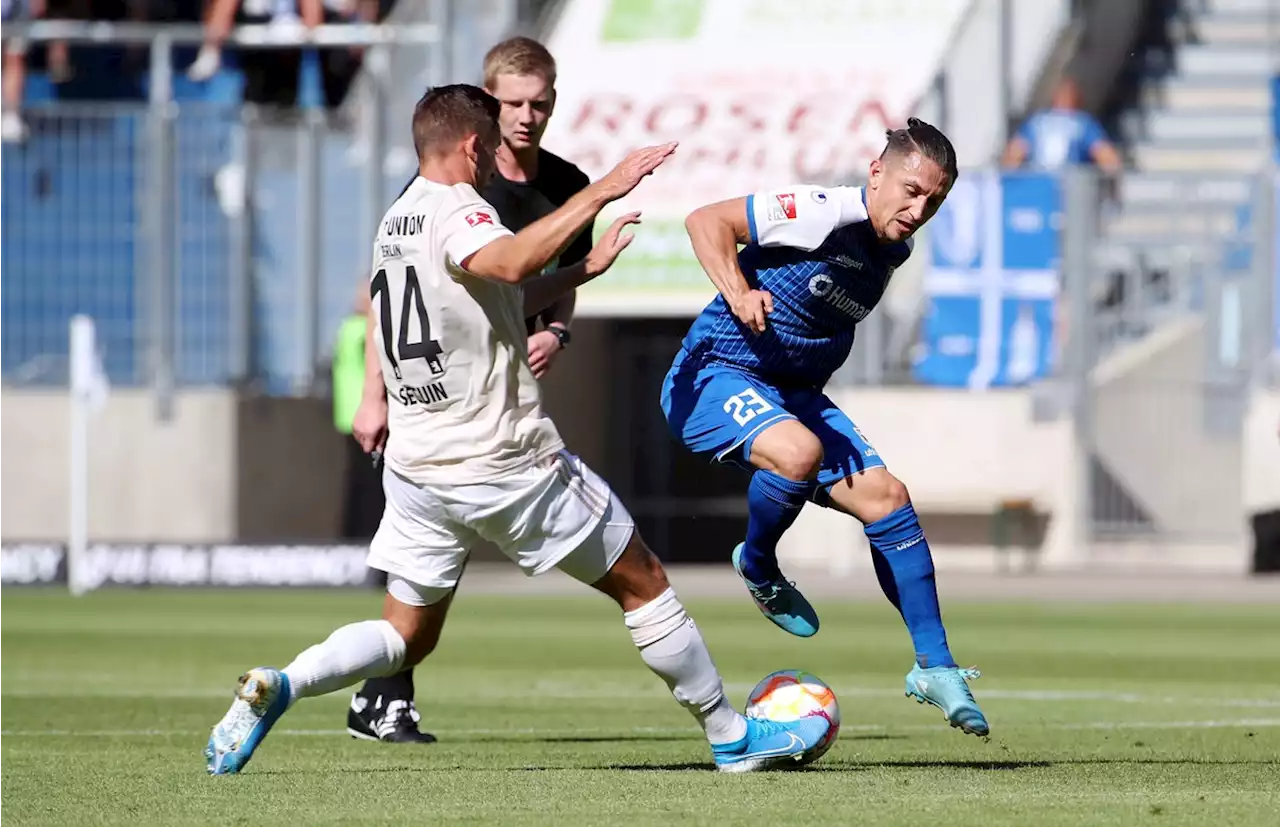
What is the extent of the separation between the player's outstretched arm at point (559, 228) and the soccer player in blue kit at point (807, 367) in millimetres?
685

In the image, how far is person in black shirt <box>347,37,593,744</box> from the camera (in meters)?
8.48

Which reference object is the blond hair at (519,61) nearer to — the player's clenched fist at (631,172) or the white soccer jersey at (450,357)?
the white soccer jersey at (450,357)

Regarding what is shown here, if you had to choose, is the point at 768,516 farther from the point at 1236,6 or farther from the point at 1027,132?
the point at 1236,6

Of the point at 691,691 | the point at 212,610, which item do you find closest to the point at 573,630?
the point at 212,610

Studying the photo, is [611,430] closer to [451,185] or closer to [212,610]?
[212,610]

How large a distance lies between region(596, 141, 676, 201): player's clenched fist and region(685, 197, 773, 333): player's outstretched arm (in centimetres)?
53

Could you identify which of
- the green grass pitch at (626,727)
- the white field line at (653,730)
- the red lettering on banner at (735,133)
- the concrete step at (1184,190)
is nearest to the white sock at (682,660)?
the green grass pitch at (626,727)

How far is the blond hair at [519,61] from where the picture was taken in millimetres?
8445

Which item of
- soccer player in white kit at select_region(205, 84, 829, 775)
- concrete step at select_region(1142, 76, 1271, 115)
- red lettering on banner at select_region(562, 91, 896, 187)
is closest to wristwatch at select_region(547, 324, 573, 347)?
soccer player in white kit at select_region(205, 84, 829, 775)

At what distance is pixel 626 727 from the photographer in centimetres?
929

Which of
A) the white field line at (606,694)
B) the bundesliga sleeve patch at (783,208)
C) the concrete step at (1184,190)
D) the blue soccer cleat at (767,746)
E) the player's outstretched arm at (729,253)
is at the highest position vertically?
the bundesliga sleeve patch at (783,208)

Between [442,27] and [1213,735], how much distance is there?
16.6m

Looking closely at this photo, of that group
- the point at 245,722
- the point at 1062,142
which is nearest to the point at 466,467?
the point at 245,722

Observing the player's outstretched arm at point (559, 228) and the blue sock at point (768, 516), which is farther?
the blue sock at point (768, 516)
